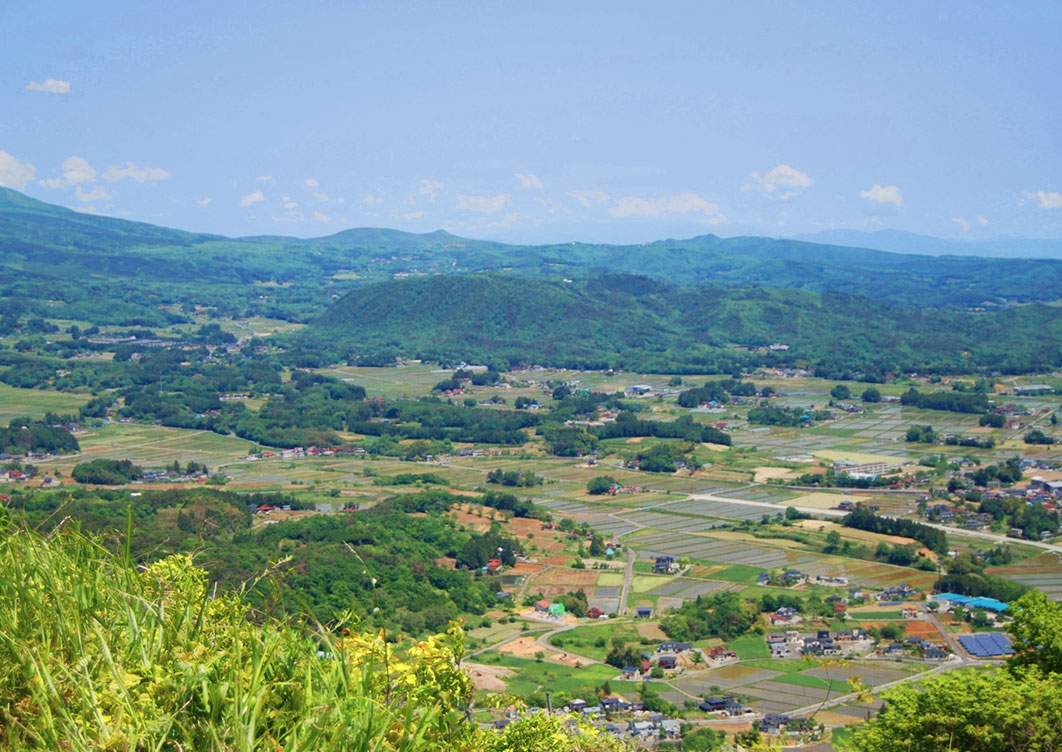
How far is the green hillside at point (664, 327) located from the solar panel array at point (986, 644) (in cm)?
6276

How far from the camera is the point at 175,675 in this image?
362 centimetres

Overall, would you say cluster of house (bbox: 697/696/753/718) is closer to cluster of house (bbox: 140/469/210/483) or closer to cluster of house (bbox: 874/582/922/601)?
cluster of house (bbox: 874/582/922/601)

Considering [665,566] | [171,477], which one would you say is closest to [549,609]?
[665,566]

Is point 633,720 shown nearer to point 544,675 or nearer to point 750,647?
point 544,675

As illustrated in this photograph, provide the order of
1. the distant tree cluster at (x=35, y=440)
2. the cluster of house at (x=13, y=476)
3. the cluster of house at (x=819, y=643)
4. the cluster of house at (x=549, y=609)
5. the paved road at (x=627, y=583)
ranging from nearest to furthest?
the cluster of house at (x=819, y=643)
the cluster of house at (x=549, y=609)
the paved road at (x=627, y=583)
the cluster of house at (x=13, y=476)
the distant tree cluster at (x=35, y=440)

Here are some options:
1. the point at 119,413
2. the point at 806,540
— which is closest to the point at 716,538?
the point at 806,540

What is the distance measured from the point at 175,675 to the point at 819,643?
1017 inches

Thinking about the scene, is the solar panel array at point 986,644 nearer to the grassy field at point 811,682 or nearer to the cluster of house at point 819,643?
the cluster of house at point 819,643

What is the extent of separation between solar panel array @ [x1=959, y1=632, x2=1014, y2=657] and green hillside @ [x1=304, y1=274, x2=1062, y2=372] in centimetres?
6276

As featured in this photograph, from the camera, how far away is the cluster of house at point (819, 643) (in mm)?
26531

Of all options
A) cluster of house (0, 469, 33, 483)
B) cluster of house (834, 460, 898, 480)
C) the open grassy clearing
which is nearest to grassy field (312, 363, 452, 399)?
cluster of house (0, 469, 33, 483)

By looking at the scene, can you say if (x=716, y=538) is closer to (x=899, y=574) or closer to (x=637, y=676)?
(x=899, y=574)

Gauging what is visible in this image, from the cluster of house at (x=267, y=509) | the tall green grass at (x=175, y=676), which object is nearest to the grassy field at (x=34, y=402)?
the cluster of house at (x=267, y=509)

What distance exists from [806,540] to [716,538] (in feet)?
11.0
